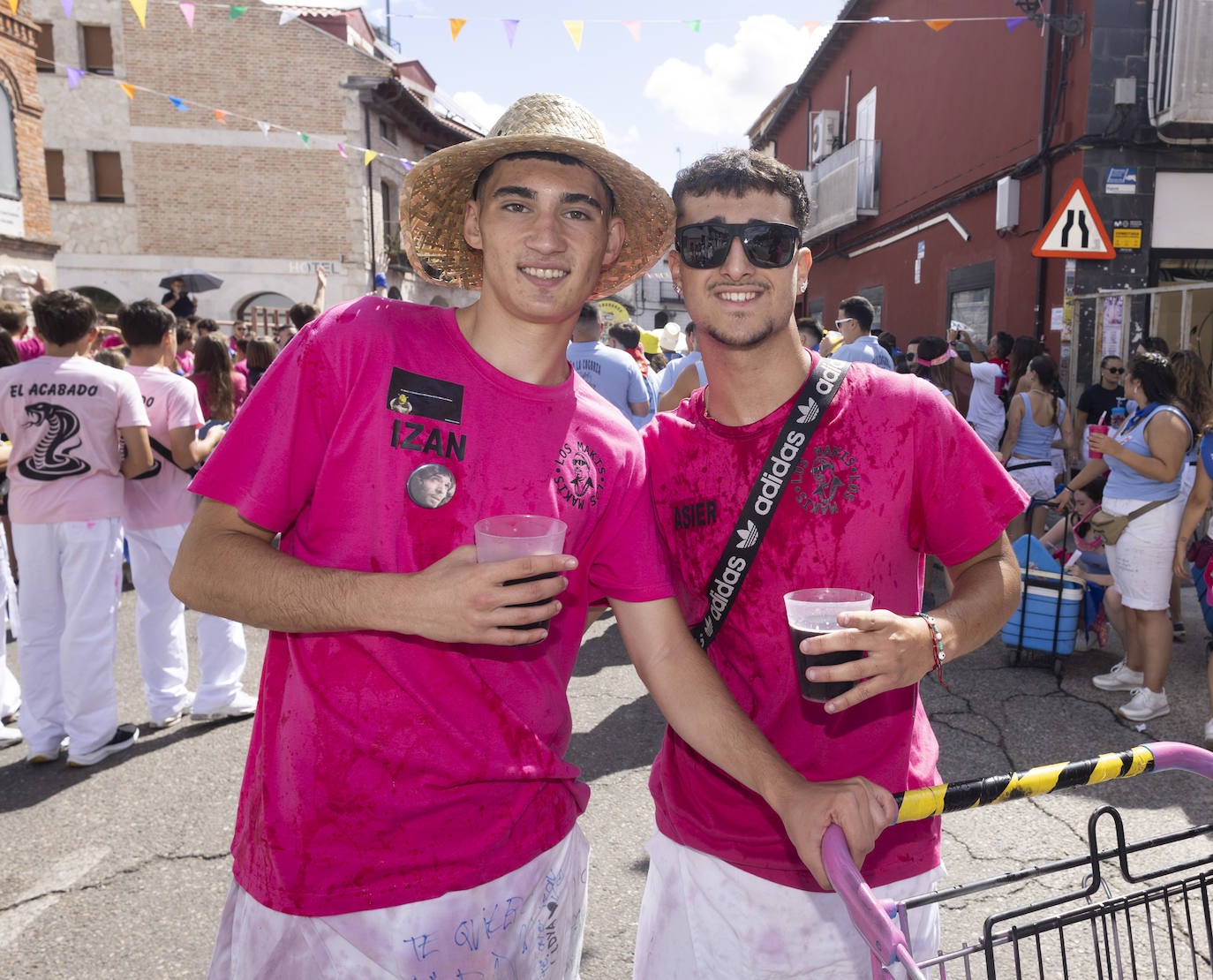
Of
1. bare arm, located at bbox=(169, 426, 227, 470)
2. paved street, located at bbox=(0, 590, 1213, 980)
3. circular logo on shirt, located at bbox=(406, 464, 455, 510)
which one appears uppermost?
circular logo on shirt, located at bbox=(406, 464, 455, 510)

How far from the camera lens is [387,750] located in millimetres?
1642

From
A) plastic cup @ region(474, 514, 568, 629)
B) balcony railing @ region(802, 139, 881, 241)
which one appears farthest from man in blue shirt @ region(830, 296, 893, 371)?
balcony railing @ region(802, 139, 881, 241)

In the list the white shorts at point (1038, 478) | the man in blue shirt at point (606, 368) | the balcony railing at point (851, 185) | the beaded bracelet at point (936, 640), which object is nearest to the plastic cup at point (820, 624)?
the beaded bracelet at point (936, 640)

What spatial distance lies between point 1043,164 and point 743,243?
11964 millimetres

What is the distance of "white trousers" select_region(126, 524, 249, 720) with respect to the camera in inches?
194

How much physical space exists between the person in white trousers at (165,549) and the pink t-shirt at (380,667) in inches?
142

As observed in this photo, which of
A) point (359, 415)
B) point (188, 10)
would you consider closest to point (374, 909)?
point (359, 415)

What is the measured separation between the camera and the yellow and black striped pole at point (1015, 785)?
1.39 m

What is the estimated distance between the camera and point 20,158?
14844 millimetres

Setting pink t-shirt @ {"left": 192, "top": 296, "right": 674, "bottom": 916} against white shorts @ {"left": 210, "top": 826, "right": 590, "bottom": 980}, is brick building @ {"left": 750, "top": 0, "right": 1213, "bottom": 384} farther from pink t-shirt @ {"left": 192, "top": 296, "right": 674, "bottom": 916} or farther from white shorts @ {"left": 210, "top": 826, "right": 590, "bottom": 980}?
white shorts @ {"left": 210, "top": 826, "right": 590, "bottom": 980}

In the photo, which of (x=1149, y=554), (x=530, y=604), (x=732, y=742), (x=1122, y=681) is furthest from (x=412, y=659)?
Result: (x=1122, y=681)

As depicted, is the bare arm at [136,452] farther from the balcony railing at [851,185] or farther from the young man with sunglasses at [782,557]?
the balcony railing at [851,185]

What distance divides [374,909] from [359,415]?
3.09 ft

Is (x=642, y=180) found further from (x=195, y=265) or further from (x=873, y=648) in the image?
(x=195, y=265)
